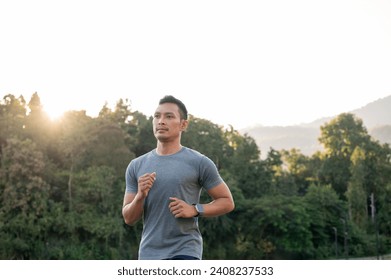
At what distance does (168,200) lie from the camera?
6.90ft

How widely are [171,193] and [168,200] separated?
1.0 inches

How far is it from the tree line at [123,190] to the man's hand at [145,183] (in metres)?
19.4

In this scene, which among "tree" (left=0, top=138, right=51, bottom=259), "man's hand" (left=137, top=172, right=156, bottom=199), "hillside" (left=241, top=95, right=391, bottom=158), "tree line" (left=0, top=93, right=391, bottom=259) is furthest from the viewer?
"hillside" (left=241, top=95, right=391, bottom=158)

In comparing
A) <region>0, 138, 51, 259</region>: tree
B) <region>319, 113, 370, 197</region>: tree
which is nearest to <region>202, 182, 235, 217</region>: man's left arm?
<region>0, 138, 51, 259</region>: tree

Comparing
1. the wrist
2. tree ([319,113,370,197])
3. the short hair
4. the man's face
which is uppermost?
tree ([319,113,370,197])

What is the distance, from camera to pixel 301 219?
80.4ft

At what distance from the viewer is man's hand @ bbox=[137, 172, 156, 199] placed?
204cm

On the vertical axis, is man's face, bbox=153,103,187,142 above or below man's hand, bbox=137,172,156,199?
above

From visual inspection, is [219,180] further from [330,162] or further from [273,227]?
[330,162]

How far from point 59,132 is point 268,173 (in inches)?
355

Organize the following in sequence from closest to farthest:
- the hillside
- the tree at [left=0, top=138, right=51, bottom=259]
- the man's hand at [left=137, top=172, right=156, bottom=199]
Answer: the man's hand at [left=137, top=172, right=156, bottom=199] < the tree at [left=0, top=138, right=51, bottom=259] < the hillside

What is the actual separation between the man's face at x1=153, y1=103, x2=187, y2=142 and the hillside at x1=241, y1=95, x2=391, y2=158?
26.0 meters

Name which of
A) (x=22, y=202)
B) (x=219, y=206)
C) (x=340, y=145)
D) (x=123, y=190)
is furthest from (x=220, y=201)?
(x=340, y=145)

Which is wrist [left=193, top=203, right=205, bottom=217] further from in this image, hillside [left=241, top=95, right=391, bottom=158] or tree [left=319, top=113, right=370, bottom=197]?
tree [left=319, top=113, right=370, bottom=197]
